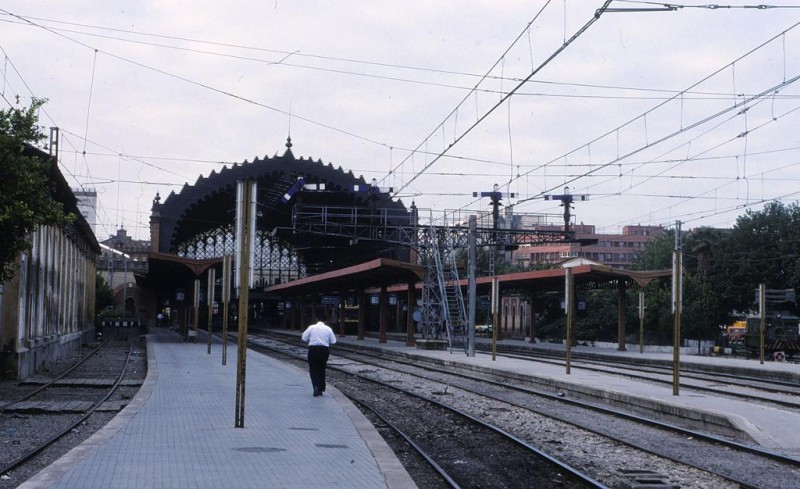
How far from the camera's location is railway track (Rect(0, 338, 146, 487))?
10922 mm

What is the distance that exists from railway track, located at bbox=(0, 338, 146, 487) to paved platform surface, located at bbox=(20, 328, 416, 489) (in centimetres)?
65

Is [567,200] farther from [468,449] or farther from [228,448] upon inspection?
[228,448]

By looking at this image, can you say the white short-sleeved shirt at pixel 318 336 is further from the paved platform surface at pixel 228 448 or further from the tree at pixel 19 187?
the tree at pixel 19 187

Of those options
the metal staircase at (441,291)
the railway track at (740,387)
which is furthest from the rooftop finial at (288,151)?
the railway track at (740,387)

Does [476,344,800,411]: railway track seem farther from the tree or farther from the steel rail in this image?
the tree

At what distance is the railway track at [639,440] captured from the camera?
33.8ft

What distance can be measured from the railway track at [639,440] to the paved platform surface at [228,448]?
9.00 ft

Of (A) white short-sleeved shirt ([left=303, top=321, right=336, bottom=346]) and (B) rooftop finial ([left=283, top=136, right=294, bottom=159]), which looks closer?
(A) white short-sleeved shirt ([left=303, top=321, right=336, bottom=346])

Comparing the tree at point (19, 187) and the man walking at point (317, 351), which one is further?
the man walking at point (317, 351)

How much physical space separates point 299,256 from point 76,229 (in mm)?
48887

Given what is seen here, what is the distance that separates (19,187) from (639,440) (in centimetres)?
1131

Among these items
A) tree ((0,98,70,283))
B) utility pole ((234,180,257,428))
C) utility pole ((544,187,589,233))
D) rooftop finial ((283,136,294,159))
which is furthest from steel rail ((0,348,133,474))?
rooftop finial ((283,136,294,159))

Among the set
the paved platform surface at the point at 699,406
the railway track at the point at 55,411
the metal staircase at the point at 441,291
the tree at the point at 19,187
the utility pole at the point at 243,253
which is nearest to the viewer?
the railway track at the point at 55,411

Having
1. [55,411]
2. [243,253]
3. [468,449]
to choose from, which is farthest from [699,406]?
[55,411]
